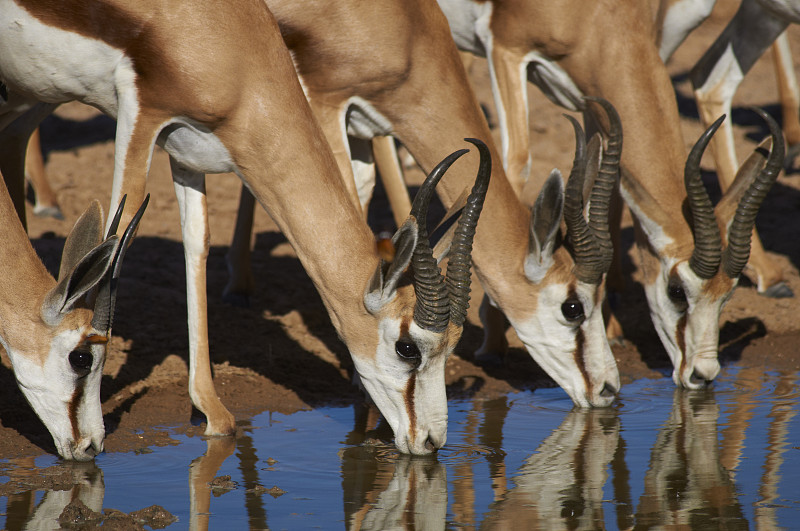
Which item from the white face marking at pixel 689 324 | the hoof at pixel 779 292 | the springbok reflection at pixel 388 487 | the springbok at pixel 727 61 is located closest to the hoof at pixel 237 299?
the springbok reflection at pixel 388 487

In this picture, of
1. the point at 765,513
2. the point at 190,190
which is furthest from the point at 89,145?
the point at 765,513

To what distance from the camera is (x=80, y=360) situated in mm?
5496

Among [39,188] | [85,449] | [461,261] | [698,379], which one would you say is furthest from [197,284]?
[39,188]

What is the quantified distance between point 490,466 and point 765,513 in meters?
1.41

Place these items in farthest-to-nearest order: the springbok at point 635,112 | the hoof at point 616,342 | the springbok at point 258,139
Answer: the hoof at point 616,342, the springbok at point 635,112, the springbok at point 258,139

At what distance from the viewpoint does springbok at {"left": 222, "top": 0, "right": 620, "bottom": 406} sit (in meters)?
6.85

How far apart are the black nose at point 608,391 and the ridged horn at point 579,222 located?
0.68 meters

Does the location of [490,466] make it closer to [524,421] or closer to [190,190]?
[524,421]

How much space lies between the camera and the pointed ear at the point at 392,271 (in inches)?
209

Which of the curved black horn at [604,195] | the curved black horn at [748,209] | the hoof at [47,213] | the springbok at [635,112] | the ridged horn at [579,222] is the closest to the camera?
the ridged horn at [579,222]

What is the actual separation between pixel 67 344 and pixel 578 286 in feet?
10.5

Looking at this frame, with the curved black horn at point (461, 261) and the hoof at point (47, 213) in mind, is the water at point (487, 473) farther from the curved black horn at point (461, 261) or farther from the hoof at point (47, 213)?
the hoof at point (47, 213)

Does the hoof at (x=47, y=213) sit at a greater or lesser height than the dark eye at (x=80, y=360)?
greater

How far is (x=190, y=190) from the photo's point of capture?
662 centimetres
